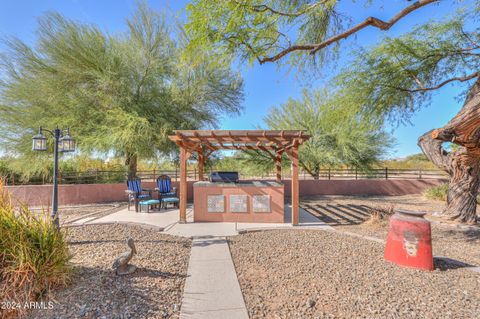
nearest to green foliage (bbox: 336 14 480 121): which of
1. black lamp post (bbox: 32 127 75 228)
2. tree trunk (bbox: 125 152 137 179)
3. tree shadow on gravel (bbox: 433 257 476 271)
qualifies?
tree shadow on gravel (bbox: 433 257 476 271)

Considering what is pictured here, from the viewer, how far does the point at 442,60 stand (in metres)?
6.44

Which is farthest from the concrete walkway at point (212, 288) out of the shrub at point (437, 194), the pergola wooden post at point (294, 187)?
the shrub at point (437, 194)

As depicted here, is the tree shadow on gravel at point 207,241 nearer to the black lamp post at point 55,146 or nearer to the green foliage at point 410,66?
the black lamp post at point 55,146

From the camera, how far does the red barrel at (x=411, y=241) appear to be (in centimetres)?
340

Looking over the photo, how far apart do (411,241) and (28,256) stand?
534cm

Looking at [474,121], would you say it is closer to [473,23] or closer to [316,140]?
[473,23]

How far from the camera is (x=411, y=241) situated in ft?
11.3

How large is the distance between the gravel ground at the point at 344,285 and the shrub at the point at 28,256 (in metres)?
2.41

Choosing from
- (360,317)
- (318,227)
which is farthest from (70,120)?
(360,317)

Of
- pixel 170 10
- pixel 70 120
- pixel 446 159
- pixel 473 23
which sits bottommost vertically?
pixel 446 159

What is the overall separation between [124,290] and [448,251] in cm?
592

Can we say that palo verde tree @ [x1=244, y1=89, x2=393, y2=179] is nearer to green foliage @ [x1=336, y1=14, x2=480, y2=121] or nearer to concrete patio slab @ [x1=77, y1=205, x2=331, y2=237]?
green foliage @ [x1=336, y1=14, x2=480, y2=121]

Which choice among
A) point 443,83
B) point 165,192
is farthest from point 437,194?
point 165,192

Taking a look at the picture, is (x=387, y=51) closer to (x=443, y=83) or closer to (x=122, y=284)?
(x=443, y=83)
